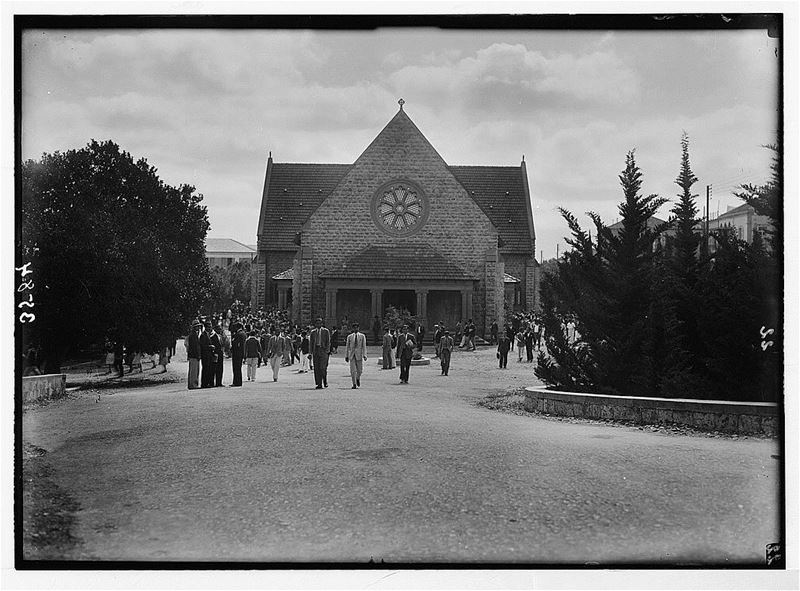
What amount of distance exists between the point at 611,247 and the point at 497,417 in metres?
3.62

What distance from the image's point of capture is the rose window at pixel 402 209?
26500mm

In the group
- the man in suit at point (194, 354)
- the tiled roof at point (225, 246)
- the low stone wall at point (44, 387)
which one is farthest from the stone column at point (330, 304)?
the low stone wall at point (44, 387)

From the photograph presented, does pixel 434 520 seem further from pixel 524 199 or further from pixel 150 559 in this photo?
pixel 524 199

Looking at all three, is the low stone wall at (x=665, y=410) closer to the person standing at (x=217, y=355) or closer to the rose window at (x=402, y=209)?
the person standing at (x=217, y=355)

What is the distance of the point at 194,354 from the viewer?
1462 centimetres

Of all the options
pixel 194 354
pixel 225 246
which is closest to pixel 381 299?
pixel 194 354

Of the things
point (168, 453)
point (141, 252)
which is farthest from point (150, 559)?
point (141, 252)

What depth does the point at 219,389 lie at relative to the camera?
14086 mm

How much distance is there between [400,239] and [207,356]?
12539mm

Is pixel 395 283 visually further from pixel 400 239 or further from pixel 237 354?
pixel 237 354

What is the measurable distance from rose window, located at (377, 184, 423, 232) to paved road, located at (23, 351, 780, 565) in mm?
17665

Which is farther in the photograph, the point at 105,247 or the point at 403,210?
the point at 403,210

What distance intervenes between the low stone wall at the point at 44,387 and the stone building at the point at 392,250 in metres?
17.0

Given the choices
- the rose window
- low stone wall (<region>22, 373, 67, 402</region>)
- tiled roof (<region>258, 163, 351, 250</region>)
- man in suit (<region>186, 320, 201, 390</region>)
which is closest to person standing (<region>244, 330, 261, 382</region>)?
man in suit (<region>186, 320, 201, 390</region>)
